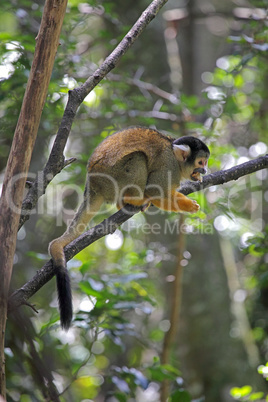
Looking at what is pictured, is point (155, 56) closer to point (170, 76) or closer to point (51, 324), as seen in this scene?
point (170, 76)

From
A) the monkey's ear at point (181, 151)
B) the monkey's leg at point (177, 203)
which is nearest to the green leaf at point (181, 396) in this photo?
the monkey's leg at point (177, 203)

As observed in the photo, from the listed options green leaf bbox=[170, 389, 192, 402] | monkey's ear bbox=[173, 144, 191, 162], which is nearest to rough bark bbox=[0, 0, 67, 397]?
monkey's ear bbox=[173, 144, 191, 162]

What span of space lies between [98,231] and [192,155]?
1490 mm

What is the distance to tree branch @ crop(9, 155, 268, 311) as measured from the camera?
2.45 metres

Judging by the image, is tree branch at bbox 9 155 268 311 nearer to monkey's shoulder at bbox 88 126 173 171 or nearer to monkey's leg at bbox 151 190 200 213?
monkey's leg at bbox 151 190 200 213

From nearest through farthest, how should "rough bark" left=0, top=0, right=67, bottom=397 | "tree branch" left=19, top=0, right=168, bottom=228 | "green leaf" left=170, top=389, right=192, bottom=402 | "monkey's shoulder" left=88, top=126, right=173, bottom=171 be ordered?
1. "rough bark" left=0, top=0, right=67, bottom=397
2. "tree branch" left=19, top=0, right=168, bottom=228
3. "green leaf" left=170, top=389, right=192, bottom=402
4. "monkey's shoulder" left=88, top=126, right=173, bottom=171

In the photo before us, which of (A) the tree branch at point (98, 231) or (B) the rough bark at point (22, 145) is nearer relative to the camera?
(B) the rough bark at point (22, 145)

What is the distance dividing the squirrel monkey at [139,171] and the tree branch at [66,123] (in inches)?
35.2

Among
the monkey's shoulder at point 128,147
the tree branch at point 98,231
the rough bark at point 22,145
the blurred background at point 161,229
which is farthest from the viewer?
the blurred background at point 161,229

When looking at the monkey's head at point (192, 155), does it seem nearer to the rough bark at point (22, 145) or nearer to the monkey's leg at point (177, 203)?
the monkey's leg at point (177, 203)

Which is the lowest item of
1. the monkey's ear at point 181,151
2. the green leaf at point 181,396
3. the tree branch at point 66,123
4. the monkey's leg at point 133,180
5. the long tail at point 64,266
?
the green leaf at point 181,396

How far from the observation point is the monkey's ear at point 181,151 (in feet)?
12.8

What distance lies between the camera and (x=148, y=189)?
3861 millimetres

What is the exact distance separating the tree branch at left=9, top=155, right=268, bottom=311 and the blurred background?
47 centimetres
